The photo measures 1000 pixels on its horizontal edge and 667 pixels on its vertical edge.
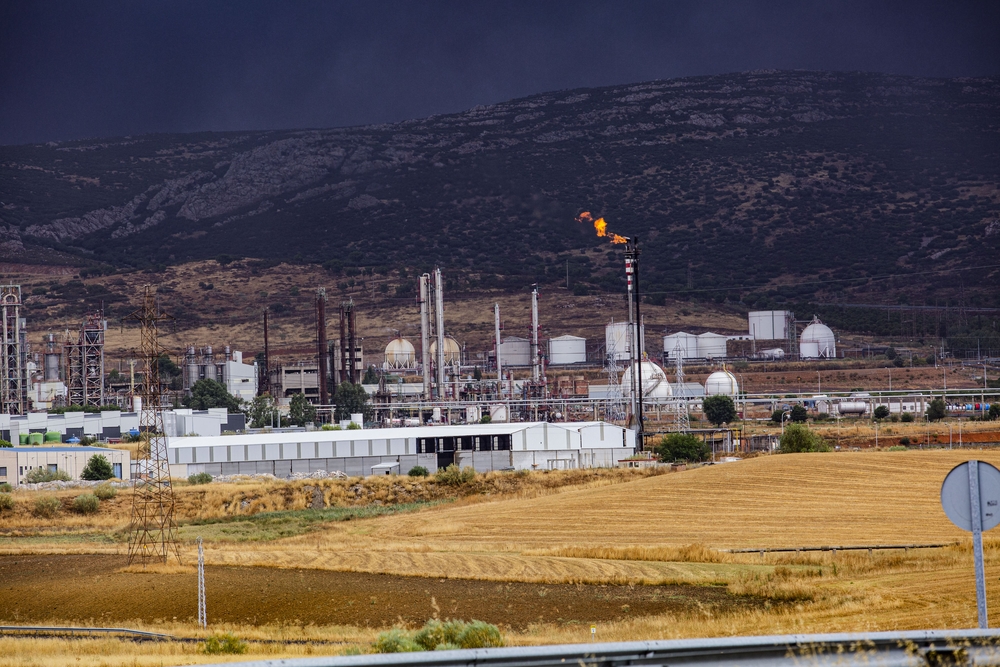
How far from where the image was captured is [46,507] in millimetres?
42156

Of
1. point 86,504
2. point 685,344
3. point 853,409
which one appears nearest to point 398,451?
point 86,504

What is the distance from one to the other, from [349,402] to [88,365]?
24708mm

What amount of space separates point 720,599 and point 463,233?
171472 mm

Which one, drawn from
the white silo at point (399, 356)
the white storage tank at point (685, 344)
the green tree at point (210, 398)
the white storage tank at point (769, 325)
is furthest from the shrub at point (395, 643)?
the white storage tank at point (769, 325)

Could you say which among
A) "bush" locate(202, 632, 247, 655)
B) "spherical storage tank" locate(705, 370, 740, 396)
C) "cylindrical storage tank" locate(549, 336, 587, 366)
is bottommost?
"bush" locate(202, 632, 247, 655)

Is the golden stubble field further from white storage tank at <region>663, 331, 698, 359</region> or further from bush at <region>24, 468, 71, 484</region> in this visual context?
white storage tank at <region>663, 331, 698, 359</region>

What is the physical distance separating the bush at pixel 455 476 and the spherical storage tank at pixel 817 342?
71.0m

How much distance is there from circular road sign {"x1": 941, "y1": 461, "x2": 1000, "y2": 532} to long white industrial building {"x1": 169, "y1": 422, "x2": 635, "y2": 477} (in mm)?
45691

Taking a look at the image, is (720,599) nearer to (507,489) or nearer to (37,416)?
(507,489)

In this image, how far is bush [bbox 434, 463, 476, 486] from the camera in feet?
158

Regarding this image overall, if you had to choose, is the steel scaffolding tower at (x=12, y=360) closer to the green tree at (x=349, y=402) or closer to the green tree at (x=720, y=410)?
the green tree at (x=349, y=402)

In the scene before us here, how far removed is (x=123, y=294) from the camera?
490 ft

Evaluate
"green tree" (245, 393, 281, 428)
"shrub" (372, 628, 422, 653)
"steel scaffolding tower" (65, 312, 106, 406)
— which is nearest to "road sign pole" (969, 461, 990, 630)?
"shrub" (372, 628, 422, 653)

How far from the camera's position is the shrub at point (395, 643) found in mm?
11898
